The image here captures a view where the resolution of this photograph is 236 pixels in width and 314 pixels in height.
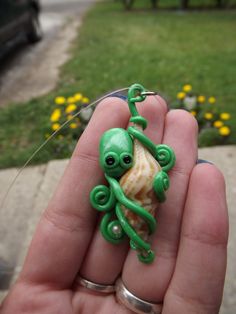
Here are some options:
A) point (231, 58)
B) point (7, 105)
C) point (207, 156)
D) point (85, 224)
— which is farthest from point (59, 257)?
point (231, 58)

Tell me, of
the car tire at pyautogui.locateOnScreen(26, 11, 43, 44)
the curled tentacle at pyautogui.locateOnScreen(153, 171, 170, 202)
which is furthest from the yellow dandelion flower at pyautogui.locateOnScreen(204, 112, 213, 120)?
the car tire at pyautogui.locateOnScreen(26, 11, 43, 44)

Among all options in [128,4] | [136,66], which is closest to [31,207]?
[136,66]

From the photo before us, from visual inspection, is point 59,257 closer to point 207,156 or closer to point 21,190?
point 21,190

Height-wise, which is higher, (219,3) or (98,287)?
(98,287)

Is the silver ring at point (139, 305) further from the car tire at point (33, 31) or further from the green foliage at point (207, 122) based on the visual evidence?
the car tire at point (33, 31)

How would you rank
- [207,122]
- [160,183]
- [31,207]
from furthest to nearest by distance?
1. [207,122]
2. [31,207]
3. [160,183]

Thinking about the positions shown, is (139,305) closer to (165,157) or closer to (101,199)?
(101,199)
